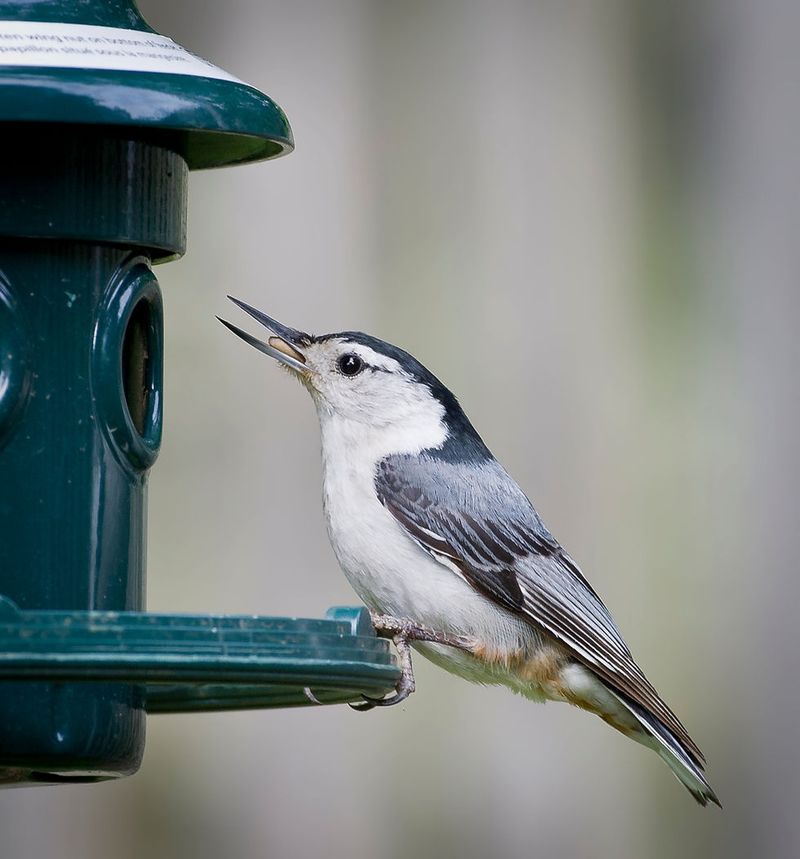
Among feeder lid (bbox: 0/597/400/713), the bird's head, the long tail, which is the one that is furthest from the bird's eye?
feeder lid (bbox: 0/597/400/713)

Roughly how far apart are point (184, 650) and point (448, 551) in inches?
55.1

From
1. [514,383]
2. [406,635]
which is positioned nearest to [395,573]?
[406,635]

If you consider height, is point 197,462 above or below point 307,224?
below

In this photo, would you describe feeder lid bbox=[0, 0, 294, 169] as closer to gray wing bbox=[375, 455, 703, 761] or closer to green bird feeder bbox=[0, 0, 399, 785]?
green bird feeder bbox=[0, 0, 399, 785]

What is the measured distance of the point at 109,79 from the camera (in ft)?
8.18

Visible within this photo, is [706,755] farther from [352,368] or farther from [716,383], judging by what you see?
[352,368]

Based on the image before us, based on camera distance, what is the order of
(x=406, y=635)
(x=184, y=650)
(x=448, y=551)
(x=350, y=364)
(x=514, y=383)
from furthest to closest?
(x=514, y=383) → (x=350, y=364) → (x=448, y=551) → (x=406, y=635) → (x=184, y=650)

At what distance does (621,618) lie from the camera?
14.3 feet

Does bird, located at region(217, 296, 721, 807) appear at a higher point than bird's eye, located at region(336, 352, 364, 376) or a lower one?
lower

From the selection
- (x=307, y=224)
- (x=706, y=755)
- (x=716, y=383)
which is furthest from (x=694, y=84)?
(x=706, y=755)

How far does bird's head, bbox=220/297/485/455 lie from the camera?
374cm

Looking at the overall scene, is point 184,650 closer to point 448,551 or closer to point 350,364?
point 448,551

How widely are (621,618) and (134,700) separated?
5.96ft

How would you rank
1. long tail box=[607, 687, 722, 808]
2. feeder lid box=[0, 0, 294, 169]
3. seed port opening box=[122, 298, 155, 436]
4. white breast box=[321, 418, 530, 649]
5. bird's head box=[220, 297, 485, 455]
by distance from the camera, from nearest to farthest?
feeder lid box=[0, 0, 294, 169] < seed port opening box=[122, 298, 155, 436] < white breast box=[321, 418, 530, 649] < long tail box=[607, 687, 722, 808] < bird's head box=[220, 297, 485, 455]
